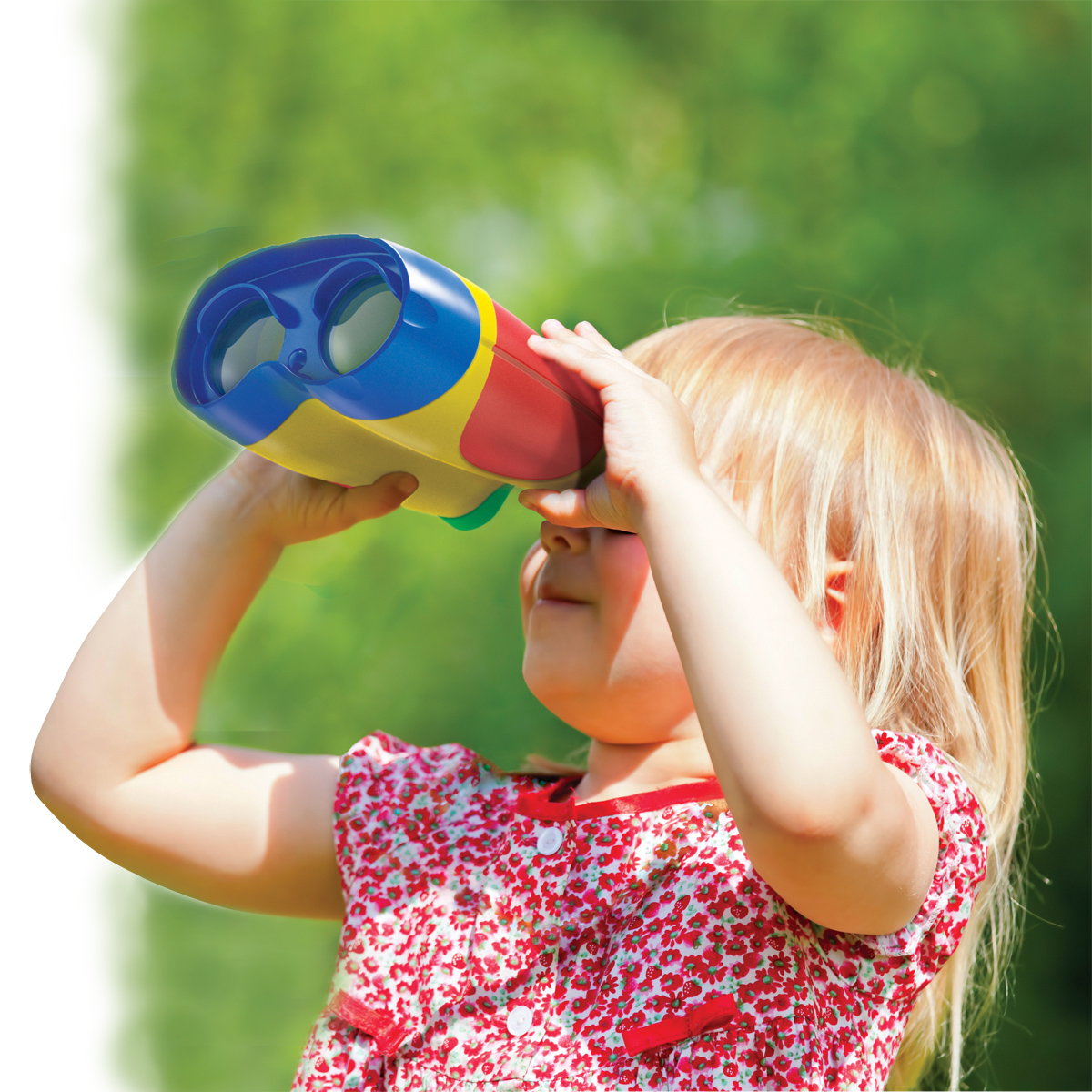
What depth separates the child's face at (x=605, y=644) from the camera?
28.2 inches

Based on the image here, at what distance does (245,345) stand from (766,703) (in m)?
0.36

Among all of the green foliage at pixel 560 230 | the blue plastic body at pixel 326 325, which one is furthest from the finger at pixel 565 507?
the green foliage at pixel 560 230

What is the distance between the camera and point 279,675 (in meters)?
1.43

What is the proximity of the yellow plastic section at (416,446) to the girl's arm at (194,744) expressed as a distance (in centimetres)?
4

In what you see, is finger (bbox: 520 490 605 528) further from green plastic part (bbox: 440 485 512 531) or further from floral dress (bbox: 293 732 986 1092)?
floral dress (bbox: 293 732 986 1092)

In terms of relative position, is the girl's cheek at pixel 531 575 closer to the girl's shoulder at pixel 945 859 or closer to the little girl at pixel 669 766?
the little girl at pixel 669 766

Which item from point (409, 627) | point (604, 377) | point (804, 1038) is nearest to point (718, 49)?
point (409, 627)

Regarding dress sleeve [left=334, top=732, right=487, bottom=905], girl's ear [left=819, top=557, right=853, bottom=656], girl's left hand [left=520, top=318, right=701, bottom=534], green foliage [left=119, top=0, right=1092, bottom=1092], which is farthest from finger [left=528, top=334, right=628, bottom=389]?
green foliage [left=119, top=0, right=1092, bottom=1092]

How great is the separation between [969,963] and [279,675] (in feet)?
3.04

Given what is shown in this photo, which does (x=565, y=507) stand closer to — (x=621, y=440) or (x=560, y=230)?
(x=621, y=440)

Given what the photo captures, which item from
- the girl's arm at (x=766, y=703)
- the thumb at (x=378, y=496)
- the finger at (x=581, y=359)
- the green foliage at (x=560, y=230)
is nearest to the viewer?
the girl's arm at (x=766, y=703)

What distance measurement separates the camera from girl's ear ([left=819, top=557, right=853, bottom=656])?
765 millimetres

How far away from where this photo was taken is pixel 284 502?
818 mm

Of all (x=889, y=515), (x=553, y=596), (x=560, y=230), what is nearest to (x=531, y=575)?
(x=553, y=596)
